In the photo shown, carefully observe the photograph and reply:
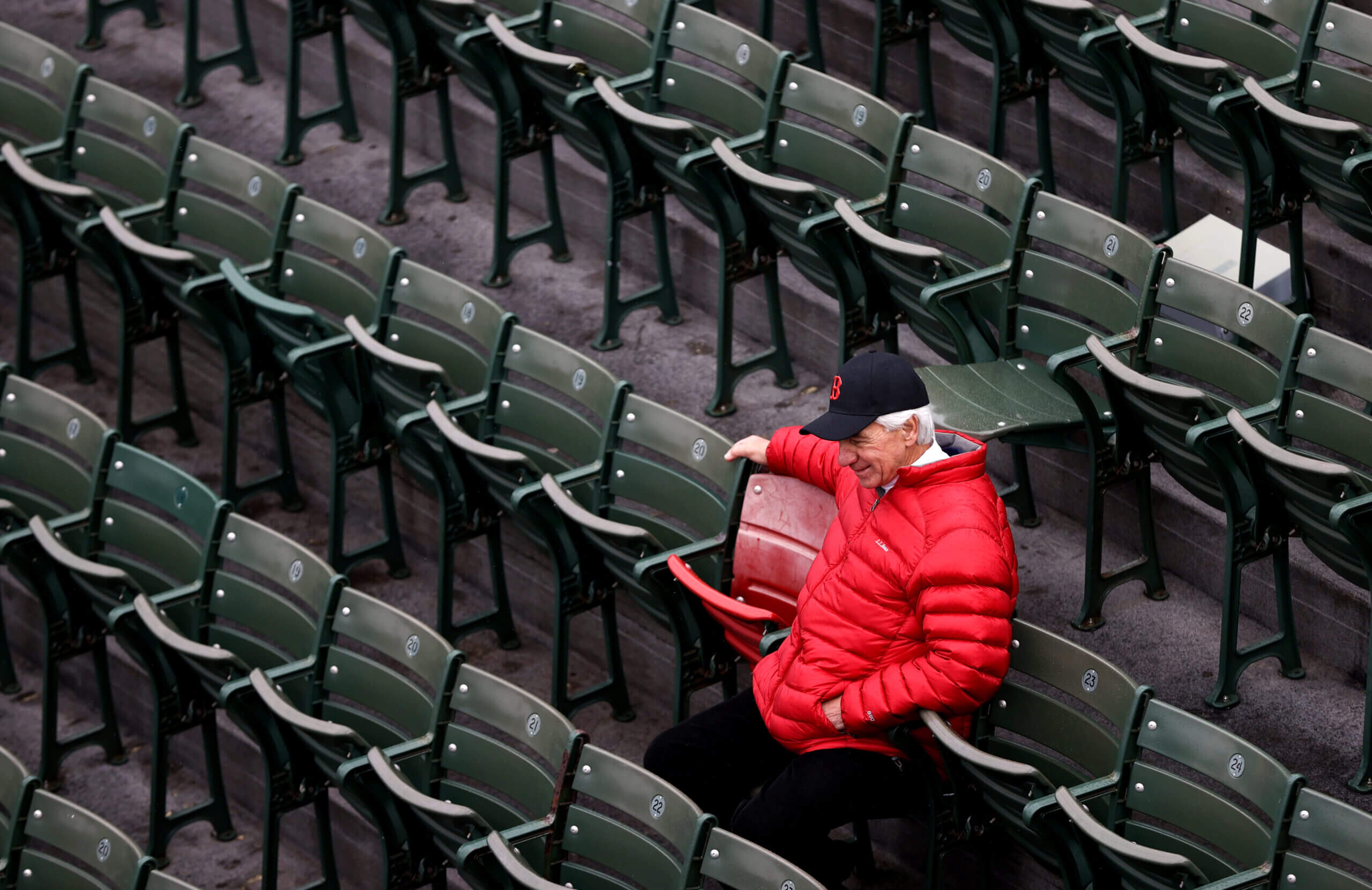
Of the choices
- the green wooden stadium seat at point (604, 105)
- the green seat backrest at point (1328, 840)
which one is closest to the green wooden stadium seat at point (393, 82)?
the green wooden stadium seat at point (604, 105)

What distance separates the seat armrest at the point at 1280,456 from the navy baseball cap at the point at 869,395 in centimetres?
72

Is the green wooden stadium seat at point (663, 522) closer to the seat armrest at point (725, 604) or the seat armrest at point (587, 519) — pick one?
the seat armrest at point (587, 519)

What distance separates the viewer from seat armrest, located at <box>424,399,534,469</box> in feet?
15.3

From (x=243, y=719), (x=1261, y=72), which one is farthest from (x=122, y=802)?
(x=1261, y=72)

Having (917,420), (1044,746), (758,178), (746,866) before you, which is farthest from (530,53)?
(746,866)

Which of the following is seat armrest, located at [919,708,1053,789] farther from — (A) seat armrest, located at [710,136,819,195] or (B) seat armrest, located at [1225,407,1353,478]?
(A) seat armrest, located at [710,136,819,195]

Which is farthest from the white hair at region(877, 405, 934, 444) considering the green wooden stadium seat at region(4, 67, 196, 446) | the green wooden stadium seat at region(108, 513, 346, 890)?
the green wooden stadium seat at region(4, 67, 196, 446)

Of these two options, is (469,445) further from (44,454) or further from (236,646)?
(44,454)

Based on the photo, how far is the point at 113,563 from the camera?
5.23 meters

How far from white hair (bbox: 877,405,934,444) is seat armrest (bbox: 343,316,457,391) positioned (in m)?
1.58

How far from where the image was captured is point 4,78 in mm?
6875

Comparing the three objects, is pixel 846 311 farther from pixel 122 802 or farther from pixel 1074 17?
pixel 122 802

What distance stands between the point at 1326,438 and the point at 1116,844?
117 cm

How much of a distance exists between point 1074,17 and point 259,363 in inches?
94.1
